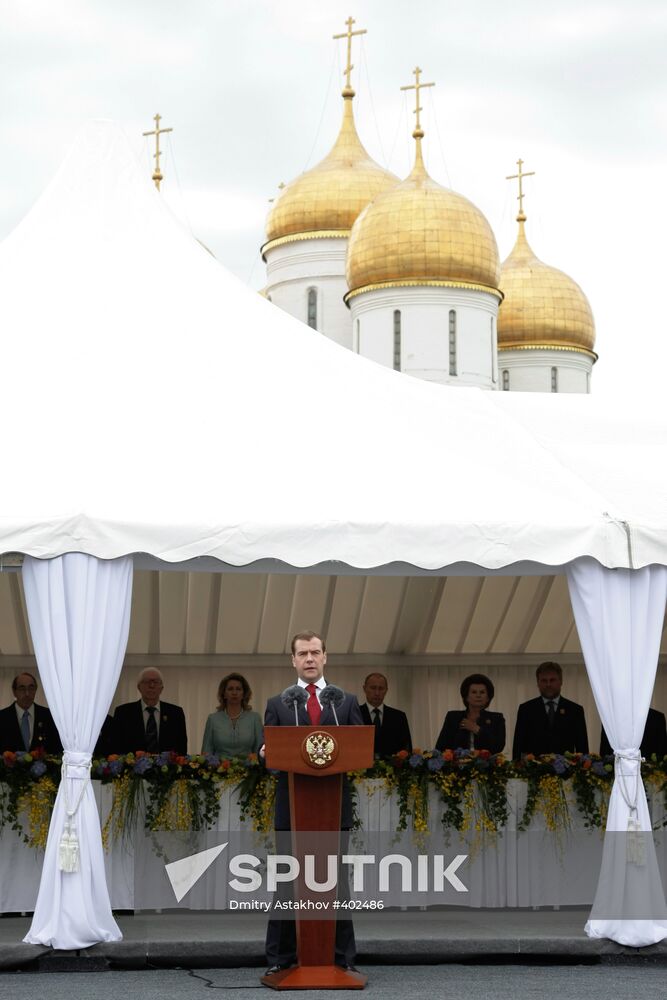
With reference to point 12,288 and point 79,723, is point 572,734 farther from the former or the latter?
point 12,288

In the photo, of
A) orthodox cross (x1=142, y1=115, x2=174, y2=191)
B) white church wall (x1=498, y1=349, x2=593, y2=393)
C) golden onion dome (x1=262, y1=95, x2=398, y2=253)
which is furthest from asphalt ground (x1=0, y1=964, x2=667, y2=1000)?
white church wall (x1=498, y1=349, x2=593, y2=393)

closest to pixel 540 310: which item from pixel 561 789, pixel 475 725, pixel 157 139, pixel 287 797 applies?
pixel 157 139

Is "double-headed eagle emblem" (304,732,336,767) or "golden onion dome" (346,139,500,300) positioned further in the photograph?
"golden onion dome" (346,139,500,300)

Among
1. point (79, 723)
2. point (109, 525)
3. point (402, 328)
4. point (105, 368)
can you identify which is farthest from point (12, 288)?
point (402, 328)

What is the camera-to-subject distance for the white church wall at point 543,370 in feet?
124

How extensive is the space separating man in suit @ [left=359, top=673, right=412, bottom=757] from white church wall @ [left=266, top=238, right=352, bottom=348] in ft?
84.6

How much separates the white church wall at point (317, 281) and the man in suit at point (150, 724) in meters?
26.4

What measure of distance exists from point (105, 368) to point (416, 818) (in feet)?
11.3

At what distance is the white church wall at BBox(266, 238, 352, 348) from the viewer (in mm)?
36906

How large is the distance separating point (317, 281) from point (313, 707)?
99.2 ft

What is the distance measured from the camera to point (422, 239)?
3306 centimetres

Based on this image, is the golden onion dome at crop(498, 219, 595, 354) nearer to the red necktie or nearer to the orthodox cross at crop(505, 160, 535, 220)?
the orthodox cross at crop(505, 160, 535, 220)

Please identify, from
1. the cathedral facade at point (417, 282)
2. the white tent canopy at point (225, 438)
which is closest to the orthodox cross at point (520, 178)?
the cathedral facade at point (417, 282)

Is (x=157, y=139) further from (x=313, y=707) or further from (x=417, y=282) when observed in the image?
(x=313, y=707)
